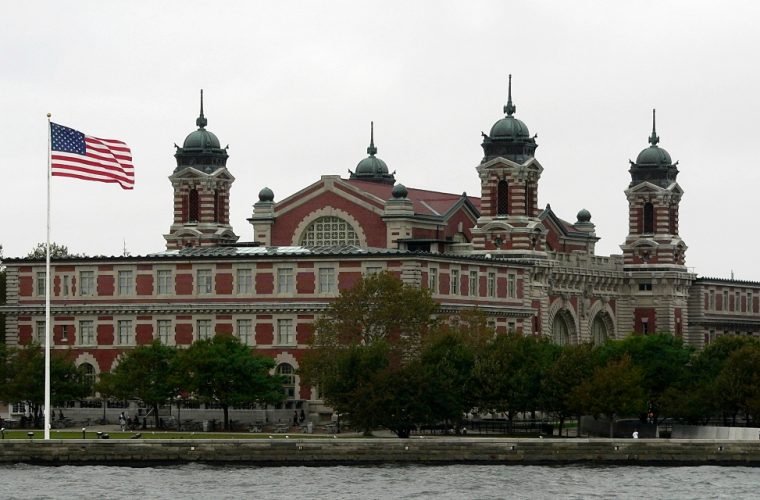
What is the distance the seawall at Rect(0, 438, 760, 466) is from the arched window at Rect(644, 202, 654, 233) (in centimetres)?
7227

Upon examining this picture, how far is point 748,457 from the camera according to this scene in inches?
4906

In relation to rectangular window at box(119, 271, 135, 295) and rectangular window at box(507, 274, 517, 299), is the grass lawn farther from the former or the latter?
rectangular window at box(507, 274, 517, 299)

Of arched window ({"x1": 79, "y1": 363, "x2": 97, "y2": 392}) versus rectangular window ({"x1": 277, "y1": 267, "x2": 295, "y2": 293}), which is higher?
rectangular window ({"x1": 277, "y1": 267, "x2": 295, "y2": 293})

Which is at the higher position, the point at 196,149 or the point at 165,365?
the point at 196,149

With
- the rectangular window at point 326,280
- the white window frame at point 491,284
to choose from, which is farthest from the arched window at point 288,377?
the white window frame at point 491,284

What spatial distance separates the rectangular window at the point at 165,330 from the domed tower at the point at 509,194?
28609 mm

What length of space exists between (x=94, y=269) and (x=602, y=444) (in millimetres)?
46537

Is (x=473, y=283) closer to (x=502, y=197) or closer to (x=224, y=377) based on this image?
(x=502, y=197)

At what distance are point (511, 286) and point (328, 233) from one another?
1531cm

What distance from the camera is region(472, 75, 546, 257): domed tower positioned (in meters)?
178

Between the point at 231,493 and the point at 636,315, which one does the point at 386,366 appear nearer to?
the point at 231,493

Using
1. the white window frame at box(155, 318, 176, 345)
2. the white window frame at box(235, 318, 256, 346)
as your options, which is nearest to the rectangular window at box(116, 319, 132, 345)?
the white window frame at box(155, 318, 176, 345)

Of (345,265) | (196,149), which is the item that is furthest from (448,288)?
(196,149)

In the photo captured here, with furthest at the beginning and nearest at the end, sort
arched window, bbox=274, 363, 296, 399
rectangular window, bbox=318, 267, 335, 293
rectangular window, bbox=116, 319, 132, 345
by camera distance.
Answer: rectangular window, bbox=116, 319, 132, 345
rectangular window, bbox=318, 267, 335, 293
arched window, bbox=274, 363, 296, 399
